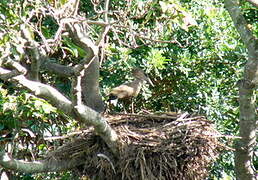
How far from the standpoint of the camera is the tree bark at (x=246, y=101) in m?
6.62

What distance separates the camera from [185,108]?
28.5 ft

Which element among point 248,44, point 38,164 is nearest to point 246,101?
point 248,44

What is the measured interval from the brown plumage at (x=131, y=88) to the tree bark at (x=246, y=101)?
158 centimetres

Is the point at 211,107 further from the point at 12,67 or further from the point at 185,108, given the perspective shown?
the point at 12,67

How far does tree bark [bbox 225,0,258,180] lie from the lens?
21.7 ft

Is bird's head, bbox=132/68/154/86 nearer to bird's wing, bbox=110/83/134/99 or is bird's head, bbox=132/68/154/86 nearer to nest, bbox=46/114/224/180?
bird's wing, bbox=110/83/134/99

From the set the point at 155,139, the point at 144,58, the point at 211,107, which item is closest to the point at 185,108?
the point at 211,107

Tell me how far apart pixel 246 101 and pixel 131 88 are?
170 cm

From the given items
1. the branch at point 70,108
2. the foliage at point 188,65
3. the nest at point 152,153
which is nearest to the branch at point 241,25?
the foliage at point 188,65

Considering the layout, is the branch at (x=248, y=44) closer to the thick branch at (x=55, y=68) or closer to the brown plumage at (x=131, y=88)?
the brown plumage at (x=131, y=88)

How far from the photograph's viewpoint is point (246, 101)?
6.76 metres

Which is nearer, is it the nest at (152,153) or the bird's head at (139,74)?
the nest at (152,153)

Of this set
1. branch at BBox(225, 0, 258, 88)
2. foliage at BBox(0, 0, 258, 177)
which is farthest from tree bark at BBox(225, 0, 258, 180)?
foliage at BBox(0, 0, 258, 177)

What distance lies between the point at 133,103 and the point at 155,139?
7.15ft
